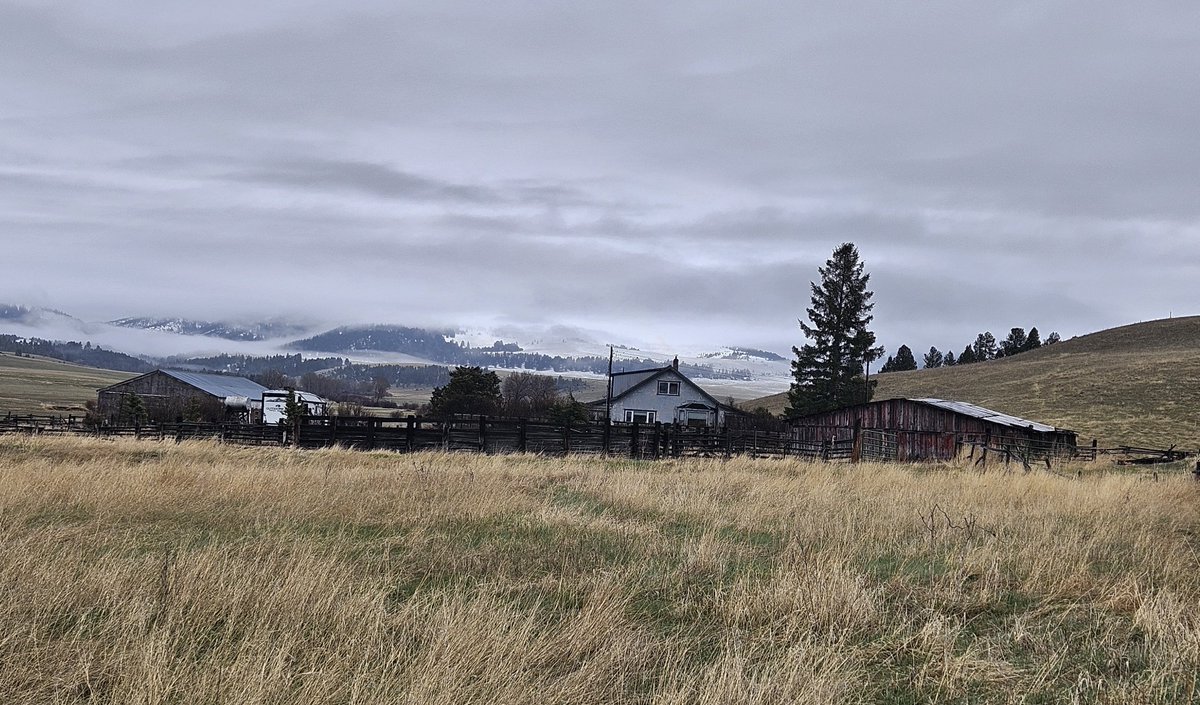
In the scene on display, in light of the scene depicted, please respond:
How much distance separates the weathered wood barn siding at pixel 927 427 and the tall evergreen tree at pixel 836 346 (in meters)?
11.9

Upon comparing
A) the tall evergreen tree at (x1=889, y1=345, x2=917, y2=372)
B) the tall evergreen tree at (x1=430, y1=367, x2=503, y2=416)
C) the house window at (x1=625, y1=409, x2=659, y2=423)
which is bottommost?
the house window at (x1=625, y1=409, x2=659, y2=423)

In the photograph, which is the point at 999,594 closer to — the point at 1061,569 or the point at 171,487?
the point at 1061,569

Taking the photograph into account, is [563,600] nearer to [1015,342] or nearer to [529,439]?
[529,439]

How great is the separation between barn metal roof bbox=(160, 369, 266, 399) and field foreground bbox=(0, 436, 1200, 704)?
229 ft

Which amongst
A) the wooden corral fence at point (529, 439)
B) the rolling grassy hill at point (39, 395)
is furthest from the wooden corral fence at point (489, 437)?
the rolling grassy hill at point (39, 395)

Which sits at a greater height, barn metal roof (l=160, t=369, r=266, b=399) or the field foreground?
barn metal roof (l=160, t=369, r=266, b=399)

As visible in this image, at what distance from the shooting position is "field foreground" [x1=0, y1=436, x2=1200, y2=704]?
431 centimetres

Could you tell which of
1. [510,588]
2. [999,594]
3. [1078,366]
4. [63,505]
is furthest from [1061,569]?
[1078,366]

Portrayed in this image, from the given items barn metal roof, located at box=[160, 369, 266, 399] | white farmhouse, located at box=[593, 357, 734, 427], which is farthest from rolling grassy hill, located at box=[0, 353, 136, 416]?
white farmhouse, located at box=[593, 357, 734, 427]

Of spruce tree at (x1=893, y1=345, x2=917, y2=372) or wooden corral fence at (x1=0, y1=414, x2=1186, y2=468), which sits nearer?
wooden corral fence at (x1=0, y1=414, x2=1186, y2=468)

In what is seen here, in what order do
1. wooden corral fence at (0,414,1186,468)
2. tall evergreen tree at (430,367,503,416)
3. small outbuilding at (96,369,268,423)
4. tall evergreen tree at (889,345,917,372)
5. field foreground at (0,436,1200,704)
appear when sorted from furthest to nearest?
tall evergreen tree at (889,345,917,372)
small outbuilding at (96,369,268,423)
tall evergreen tree at (430,367,503,416)
wooden corral fence at (0,414,1186,468)
field foreground at (0,436,1200,704)

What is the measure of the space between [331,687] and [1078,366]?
97.3 m

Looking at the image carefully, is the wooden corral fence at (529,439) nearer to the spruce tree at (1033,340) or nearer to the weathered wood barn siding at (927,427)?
the weathered wood barn siding at (927,427)

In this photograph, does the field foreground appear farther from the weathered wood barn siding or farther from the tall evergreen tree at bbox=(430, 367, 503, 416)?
the tall evergreen tree at bbox=(430, 367, 503, 416)
